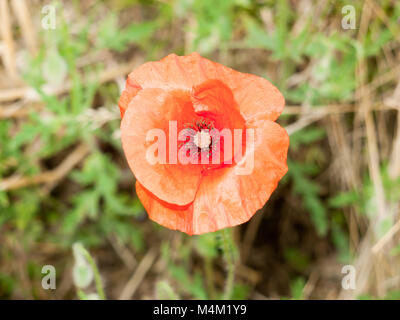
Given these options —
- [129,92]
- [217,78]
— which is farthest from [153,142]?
[217,78]

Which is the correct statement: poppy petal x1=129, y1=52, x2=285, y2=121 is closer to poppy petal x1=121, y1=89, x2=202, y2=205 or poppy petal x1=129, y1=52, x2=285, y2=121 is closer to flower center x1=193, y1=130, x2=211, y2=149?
poppy petal x1=121, y1=89, x2=202, y2=205

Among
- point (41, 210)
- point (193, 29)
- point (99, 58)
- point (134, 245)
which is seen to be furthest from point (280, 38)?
point (41, 210)

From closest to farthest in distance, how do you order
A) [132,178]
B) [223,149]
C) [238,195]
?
[238,195], [223,149], [132,178]

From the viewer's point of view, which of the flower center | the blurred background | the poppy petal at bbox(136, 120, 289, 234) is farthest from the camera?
the blurred background

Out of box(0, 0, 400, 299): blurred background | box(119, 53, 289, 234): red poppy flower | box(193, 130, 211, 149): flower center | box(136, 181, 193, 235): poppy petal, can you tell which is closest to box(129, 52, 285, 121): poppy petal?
box(119, 53, 289, 234): red poppy flower

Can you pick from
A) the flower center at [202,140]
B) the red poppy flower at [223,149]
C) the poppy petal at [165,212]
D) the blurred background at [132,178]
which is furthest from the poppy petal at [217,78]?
the blurred background at [132,178]

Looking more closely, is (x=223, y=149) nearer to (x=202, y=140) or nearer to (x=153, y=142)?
(x=202, y=140)

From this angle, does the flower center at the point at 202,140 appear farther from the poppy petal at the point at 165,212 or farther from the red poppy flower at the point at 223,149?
the poppy petal at the point at 165,212

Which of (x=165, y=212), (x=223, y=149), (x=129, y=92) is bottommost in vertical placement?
(x=165, y=212)
